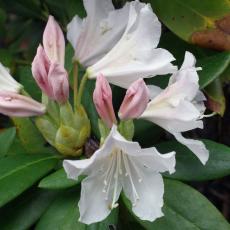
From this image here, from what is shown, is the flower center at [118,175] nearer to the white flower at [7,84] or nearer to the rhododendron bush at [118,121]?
the rhododendron bush at [118,121]

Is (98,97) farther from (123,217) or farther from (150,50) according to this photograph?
(123,217)

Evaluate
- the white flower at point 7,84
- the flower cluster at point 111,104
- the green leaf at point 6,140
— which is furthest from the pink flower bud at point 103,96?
the green leaf at point 6,140

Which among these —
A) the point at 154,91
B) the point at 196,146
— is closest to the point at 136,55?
the point at 154,91

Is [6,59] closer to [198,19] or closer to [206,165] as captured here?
[198,19]

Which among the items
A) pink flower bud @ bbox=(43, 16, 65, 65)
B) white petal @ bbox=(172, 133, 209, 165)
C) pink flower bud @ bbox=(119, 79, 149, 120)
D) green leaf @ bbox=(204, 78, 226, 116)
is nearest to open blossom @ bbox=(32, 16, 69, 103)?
pink flower bud @ bbox=(43, 16, 65, 65)

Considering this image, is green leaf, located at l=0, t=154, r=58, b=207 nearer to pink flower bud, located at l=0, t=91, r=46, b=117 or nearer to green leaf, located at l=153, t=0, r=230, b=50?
pink flower bud, located at l=0, t=91, r=46, b=117
